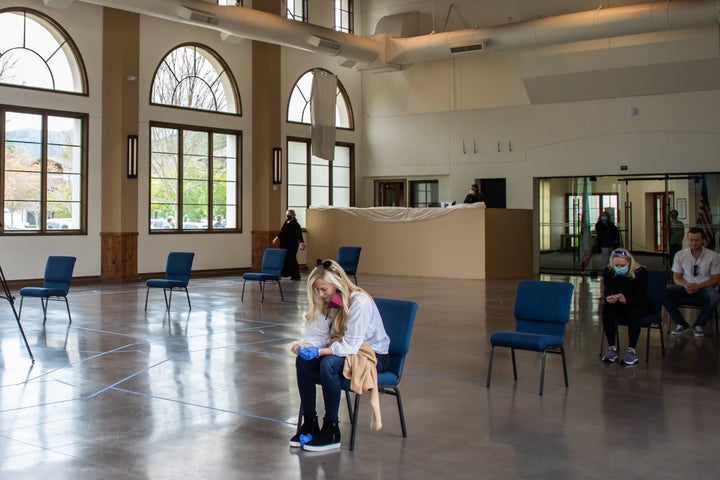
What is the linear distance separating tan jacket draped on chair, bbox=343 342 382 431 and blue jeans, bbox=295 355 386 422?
5 centimetres

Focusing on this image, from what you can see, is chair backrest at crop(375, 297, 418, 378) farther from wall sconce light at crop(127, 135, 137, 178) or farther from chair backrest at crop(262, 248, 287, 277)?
wall sconce light at crop(127, 135, 137, 178)

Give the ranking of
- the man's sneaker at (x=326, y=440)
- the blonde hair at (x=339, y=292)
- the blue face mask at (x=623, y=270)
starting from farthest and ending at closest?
the blue face mask at (x=623, y=270) < the blonde hair at (x=339, y=292) < the man's sneaker at (x=326, y=440)

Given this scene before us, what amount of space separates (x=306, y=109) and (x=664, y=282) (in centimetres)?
1273

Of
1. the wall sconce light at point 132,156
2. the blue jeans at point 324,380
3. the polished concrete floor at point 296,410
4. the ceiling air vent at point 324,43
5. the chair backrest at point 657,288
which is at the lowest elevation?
the polished concrete floor at point 296,410

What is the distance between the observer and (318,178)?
19828 mm

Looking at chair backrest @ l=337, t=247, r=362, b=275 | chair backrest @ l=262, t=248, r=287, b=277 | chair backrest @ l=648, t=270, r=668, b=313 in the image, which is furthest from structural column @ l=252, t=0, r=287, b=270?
chair backrest @ l=648, t=270, r=668, b=313

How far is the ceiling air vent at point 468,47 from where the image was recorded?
16109mm

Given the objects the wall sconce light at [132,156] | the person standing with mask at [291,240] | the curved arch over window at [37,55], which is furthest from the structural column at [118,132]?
the person standing with mask at [291,240]

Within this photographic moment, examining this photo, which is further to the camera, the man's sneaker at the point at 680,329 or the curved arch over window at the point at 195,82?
the curved arch over window at the point at 195,82

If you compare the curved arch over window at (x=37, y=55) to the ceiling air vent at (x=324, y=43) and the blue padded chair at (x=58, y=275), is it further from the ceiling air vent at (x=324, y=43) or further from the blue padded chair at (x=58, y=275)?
the blue padded chair at (x=58, y=275)

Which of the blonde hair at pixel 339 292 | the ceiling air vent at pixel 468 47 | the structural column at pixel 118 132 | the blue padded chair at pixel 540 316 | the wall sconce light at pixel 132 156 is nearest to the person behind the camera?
the blonde hair at pixel 339 292

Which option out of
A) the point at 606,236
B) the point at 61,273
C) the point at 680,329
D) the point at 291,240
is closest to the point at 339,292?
the point at 680,329

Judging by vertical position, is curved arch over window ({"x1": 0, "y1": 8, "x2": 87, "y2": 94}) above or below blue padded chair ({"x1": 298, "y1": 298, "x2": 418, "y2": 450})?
above

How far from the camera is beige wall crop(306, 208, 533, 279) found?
16.2m
